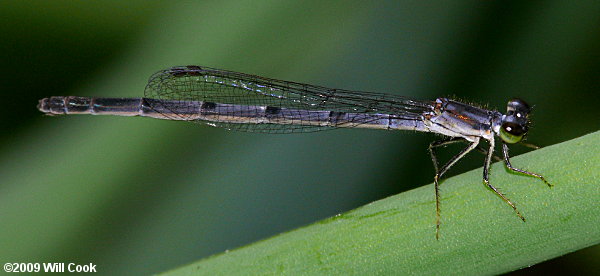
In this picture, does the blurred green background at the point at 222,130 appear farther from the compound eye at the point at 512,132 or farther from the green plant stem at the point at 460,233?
the green plant stem at the point at 460,233

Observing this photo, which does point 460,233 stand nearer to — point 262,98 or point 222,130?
point 222,130

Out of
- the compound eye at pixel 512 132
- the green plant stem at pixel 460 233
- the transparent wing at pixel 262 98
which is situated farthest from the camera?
the transparent wing at pixel 262 98

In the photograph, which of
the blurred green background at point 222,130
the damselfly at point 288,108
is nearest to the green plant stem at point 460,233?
the blurred green background at point 222,130

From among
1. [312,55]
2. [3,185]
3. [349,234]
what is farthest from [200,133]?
[349,234]

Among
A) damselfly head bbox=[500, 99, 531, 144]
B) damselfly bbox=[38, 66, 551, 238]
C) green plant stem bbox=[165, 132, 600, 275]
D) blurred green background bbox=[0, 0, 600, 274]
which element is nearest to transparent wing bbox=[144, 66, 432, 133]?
damselfly bbox=[38, 66, 551, 238]

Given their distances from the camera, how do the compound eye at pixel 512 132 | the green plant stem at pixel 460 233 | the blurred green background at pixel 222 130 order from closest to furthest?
the green plant stem at pixel 460 233 → the blurred green background at pixel 222 130 → the compound eye at pixel 512 132

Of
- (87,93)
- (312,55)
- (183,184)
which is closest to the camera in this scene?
(183,184)

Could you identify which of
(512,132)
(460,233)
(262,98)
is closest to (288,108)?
(262,98)

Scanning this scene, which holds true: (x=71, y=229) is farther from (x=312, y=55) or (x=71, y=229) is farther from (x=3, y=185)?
(x=312, y=55)
